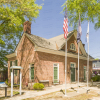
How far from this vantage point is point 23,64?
17891mm

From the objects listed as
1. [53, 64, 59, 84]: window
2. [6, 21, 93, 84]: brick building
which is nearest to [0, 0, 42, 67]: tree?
[6, 21, 93, 84]: brick building

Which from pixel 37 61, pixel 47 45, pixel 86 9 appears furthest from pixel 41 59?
Answer: pixel 86 9

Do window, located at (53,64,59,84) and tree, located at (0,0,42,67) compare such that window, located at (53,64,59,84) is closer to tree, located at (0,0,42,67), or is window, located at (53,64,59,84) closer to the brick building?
the brick building

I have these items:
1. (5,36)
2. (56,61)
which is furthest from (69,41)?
(5,36)

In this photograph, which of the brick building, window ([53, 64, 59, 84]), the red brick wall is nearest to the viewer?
the red brick wall

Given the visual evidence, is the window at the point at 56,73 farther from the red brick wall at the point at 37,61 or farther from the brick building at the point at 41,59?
the red brick wall at the point at 37,61

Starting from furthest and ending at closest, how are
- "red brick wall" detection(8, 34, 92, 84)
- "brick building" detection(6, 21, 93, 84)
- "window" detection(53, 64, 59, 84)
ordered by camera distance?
"window" detection(53, 64, 59, 84) < "brick building" detection(6, 21, 93, 84) < "red brick wall" detection(8, 34, 92, 84)

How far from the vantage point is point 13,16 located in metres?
16.3

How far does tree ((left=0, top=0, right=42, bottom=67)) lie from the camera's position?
1627cm

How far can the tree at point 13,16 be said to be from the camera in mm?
16266

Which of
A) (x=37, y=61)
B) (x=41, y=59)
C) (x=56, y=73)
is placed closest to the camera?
(x=37, y=61)

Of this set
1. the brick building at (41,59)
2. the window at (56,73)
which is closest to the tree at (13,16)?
the brick building at (41,59)

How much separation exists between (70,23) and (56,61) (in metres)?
6.53

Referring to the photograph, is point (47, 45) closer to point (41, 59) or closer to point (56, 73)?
point (41, 59)
